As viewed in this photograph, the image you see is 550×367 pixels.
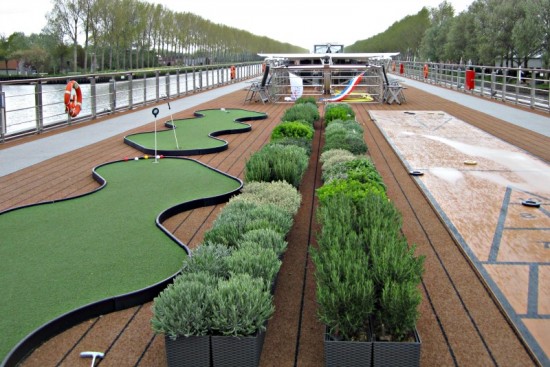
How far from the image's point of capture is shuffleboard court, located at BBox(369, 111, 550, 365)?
3.57 meters

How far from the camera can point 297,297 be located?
364 centimetres

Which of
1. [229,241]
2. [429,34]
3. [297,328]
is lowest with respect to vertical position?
[297,328]

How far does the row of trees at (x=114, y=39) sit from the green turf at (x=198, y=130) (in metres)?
47.7

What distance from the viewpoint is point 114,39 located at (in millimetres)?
63375

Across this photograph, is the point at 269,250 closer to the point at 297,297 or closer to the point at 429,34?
the point at 297,297

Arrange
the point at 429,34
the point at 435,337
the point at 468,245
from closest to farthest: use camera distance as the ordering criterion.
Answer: the point at 435,337, the point at 468,245, the point at 429,34

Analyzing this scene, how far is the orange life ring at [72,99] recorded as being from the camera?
11.3m

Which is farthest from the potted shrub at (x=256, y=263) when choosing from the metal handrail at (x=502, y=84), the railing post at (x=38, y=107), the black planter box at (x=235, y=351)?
the metal handrail at (x=502, y=84)

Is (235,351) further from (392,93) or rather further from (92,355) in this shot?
(392,93)

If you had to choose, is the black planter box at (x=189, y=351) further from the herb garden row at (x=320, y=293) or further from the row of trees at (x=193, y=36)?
the row of trees at (x=193, y=36)

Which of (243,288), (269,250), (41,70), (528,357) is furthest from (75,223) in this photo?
(41,70)

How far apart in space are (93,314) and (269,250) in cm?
106

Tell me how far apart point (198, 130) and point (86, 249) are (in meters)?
6.71

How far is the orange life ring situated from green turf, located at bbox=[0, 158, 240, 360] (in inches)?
209
